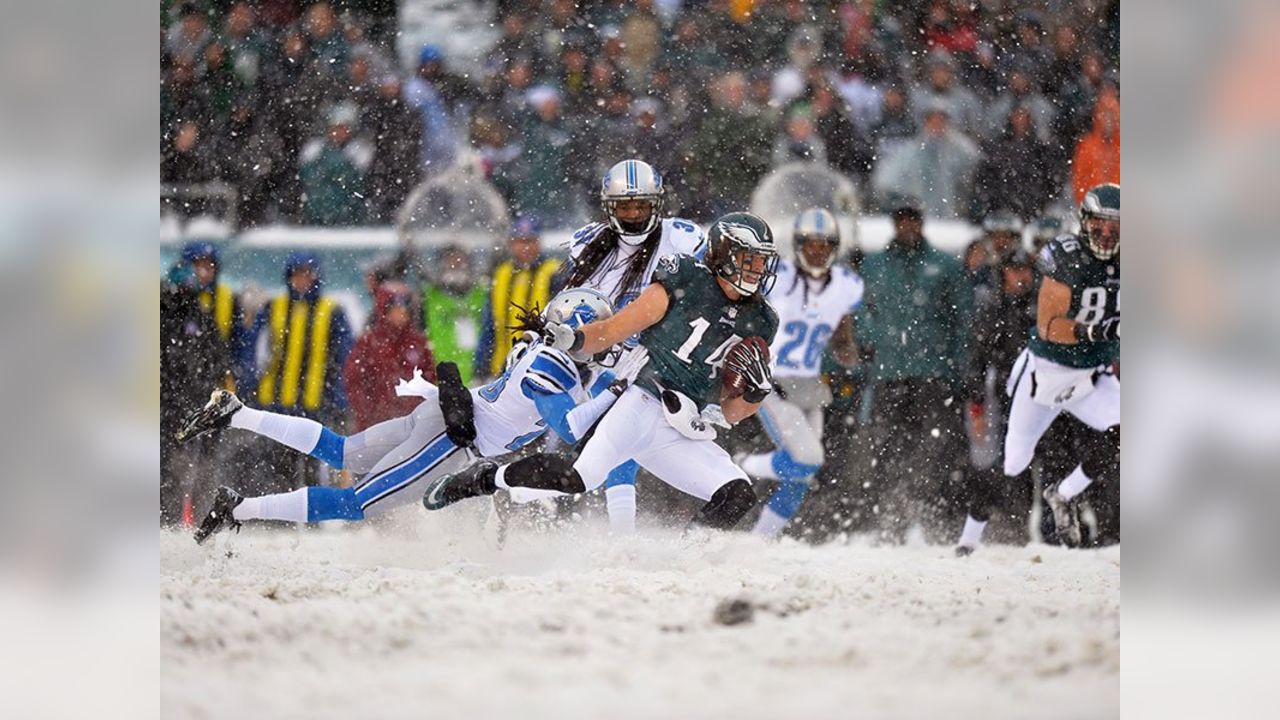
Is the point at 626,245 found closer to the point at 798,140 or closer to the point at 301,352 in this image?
the point at 798,140

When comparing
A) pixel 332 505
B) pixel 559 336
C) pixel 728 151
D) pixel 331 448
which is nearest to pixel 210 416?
pixel 331 448

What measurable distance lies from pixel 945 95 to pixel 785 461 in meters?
1.83

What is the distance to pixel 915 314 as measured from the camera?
737cm

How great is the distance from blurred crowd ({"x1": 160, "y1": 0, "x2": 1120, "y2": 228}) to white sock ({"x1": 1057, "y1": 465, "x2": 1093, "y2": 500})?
1499 mm

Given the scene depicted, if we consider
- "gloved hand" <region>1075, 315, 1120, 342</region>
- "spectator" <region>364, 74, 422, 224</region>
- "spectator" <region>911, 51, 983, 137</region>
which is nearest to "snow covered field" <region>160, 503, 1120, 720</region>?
"gloved hand" <region>1075, 315, 1120, 342</region>

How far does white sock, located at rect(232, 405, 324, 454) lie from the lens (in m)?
7.04

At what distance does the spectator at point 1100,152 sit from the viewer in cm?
728

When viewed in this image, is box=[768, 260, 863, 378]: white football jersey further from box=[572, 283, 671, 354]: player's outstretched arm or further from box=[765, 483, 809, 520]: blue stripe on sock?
box=[572, 283, 671, 354]: player's outstretched arm

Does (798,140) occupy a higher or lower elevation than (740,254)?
higher
